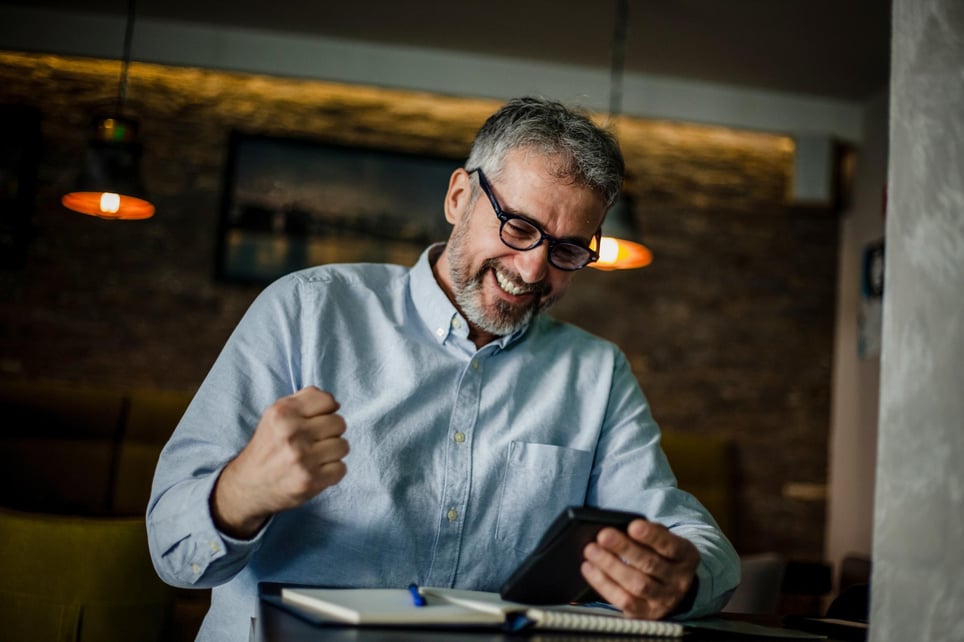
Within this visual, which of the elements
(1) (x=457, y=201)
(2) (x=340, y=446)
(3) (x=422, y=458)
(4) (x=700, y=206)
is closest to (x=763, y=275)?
(4) (x=700, y=206)

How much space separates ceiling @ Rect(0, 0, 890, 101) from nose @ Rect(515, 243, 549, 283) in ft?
9.17

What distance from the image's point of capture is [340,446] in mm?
1132

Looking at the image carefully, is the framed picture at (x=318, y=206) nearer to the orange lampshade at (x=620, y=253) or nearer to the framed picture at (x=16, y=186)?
the framed picture at (x=16, y=186)

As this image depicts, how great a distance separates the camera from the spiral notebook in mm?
1032

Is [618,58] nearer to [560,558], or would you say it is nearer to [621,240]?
[621,240]

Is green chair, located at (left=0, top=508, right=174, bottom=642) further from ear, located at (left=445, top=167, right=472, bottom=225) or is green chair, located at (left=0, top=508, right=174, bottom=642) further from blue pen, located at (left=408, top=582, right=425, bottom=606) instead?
blue pen, located at (left=408, top=582, right=425, bottom=606)

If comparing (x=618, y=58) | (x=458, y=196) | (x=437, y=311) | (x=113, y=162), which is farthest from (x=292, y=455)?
(x=618, y=58)

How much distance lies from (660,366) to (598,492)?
3.28 m

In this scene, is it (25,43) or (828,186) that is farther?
(828,186)

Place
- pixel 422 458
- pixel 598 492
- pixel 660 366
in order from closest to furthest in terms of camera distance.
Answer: pixel 422 458
pixel 598 492
pixel 660 366

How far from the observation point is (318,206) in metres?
4.68

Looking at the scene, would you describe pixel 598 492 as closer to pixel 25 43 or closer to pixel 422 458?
pixel 422 458

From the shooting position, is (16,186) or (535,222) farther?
(16,186)

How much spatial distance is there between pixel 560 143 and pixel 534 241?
0.63 ft
